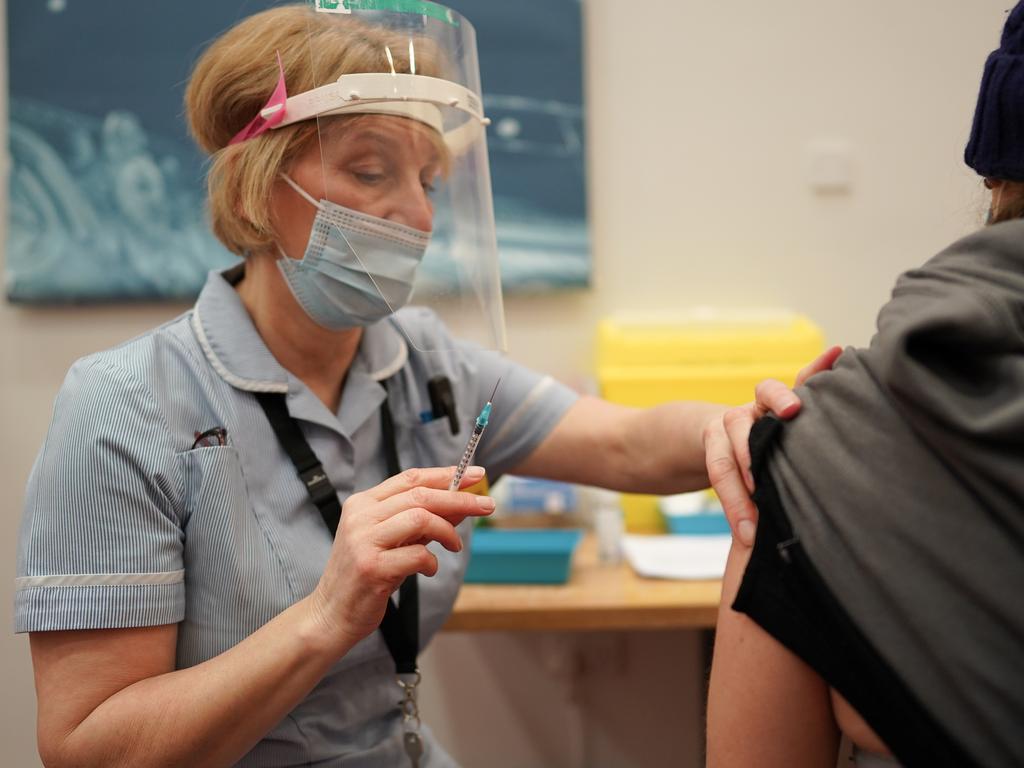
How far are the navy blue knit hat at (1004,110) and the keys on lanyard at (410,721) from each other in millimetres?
946

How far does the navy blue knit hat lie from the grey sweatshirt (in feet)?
0.34

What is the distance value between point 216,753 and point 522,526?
1279 millimetres

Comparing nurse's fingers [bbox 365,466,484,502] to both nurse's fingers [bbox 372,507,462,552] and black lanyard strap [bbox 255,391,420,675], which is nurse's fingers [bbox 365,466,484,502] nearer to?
nurse's fingers [bbox 372,507,462,552]

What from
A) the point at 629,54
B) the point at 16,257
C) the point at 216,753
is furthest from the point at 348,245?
the point at 16,257

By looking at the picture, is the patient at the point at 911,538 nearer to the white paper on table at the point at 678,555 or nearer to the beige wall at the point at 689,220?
the white paper on table at the point at 678,555

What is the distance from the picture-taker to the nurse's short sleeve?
3.24 feet

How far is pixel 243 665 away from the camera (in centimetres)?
98

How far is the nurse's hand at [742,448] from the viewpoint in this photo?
0.85m

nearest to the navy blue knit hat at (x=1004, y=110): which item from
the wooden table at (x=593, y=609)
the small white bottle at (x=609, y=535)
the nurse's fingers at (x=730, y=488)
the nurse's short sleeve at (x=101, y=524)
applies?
the nurse's fingers at (x=730, y=488)

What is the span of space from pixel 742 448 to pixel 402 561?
38 cm

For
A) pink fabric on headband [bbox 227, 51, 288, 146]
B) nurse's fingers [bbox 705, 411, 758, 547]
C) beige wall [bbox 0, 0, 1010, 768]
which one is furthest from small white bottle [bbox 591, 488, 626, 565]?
pink fabric on headband [bbox 227, 51, 288, 146]

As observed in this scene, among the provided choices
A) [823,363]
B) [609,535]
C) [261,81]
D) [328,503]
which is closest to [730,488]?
[823,363]

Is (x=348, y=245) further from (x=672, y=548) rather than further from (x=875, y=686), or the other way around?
(x=672, y=548)

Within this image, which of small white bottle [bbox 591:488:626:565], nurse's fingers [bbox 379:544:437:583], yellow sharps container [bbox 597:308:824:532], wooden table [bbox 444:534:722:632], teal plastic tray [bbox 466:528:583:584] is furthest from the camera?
yellow sharps container [bbox 597:308:824:532]
